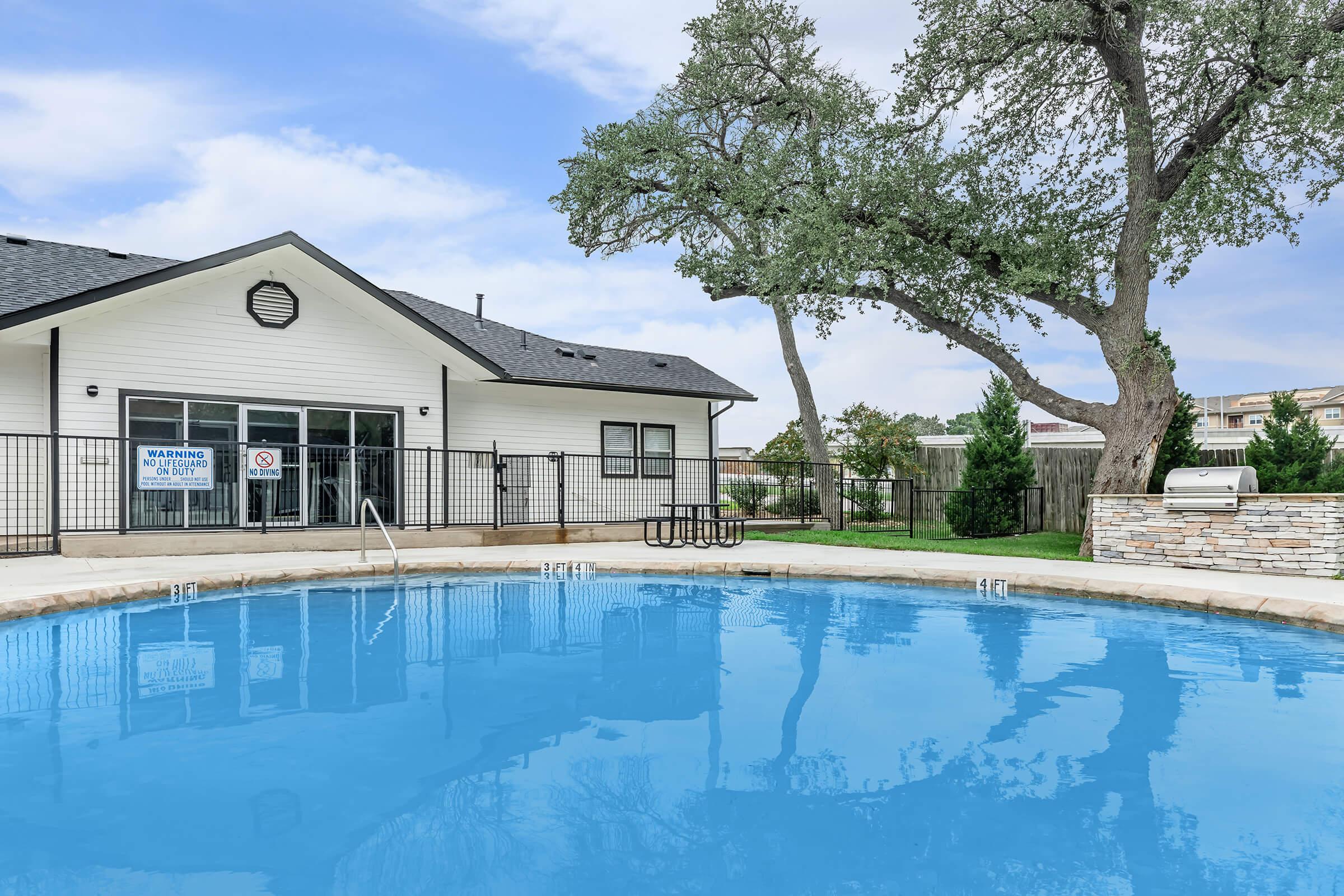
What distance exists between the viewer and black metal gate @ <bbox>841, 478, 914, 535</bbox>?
17.1 m

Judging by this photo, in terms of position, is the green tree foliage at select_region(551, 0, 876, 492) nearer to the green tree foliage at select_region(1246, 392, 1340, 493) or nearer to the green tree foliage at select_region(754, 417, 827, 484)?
the green tree foliage at select_region(754, 417, 827, 484)

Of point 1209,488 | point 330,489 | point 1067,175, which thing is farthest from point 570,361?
point 1209,488

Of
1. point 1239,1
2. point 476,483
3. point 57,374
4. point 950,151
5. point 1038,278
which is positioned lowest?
point 476,483

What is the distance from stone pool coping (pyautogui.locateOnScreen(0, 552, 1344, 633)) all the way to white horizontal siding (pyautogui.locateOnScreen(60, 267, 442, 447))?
13.8 feet

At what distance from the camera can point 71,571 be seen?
880 centimetres

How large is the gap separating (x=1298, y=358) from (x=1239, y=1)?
23.4 m

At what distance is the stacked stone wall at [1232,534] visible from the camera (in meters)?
8.55

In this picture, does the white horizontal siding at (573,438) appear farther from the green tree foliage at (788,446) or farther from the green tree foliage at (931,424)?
the green tree foliage at (931,424)

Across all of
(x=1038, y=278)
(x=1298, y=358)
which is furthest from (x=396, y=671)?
(x=1298, y=358)

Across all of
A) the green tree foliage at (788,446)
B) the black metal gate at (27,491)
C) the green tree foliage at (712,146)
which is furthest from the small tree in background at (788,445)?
the black metal gate at (27,491)

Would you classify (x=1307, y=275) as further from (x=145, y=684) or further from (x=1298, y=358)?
(x=145, y=684)

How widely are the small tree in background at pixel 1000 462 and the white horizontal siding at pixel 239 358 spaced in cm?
993

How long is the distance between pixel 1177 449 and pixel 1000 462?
287 centimetres

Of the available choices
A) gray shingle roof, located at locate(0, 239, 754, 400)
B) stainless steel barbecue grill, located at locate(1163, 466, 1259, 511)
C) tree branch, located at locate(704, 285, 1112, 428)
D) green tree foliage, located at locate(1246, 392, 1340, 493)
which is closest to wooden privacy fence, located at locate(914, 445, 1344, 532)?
green tree foliage, located at locate(1246, 392, 1340, 493)
